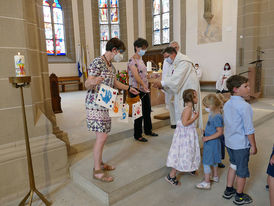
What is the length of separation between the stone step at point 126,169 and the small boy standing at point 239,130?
3.07 ft

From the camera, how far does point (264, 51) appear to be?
8.03m

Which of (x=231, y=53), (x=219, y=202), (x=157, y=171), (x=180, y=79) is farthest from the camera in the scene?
(x=231, y=53)

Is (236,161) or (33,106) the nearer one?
(236,161)

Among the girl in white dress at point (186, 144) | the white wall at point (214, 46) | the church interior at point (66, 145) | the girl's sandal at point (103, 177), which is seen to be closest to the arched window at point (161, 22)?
the white wall at point (214, 46)

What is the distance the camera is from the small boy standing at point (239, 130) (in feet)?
6.62

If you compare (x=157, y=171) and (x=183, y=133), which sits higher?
(x=183, y=133)

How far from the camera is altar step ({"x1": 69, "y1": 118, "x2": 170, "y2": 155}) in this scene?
3.33 metres

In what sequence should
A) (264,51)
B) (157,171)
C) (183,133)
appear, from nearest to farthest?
(183,133), (157,171), (264,51)

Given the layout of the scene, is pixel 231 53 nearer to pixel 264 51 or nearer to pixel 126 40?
pixel 264 51

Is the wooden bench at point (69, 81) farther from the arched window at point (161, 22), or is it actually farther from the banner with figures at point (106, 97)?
the banner with figures at point (106, 97)

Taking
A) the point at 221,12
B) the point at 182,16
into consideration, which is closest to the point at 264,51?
the point at 221,12

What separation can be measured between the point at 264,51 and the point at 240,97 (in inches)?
283

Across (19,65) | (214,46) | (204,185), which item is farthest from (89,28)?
(204,185)

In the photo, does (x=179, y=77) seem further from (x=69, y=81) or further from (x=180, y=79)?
(x=69, y=81)
